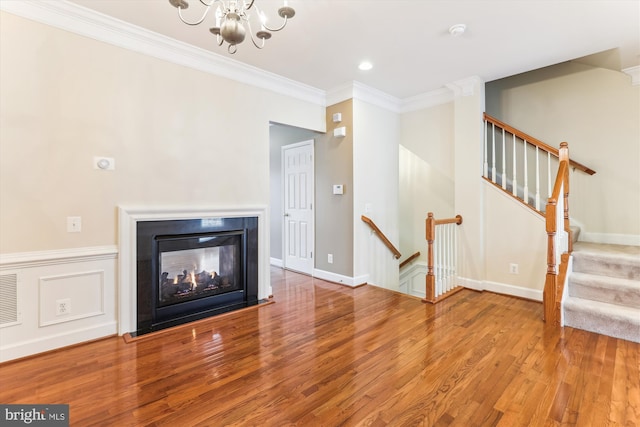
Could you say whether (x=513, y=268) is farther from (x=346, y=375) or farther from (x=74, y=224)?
(x=74, y=224)

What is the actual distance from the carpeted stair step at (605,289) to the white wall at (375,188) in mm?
2208

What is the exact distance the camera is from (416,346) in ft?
8.53

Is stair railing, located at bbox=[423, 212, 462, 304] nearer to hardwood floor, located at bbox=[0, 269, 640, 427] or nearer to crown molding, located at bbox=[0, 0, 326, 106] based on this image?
hardwood floor, located at bbox=[0, 269, 640, 427]

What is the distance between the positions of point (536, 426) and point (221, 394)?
1810 millimetres

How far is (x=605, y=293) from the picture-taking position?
3.02 m

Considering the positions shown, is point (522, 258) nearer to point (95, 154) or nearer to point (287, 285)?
point (287, 285)

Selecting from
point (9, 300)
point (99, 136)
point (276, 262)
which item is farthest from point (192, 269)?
point (276, 262)

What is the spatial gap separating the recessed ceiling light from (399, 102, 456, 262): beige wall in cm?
169

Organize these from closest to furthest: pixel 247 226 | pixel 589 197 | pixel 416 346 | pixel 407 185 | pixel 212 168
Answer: pixel 416 346 → pixel 212 168 → pixel 247 226 → pixel 589 197 → pixel 407 185

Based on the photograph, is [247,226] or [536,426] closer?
[536,426]

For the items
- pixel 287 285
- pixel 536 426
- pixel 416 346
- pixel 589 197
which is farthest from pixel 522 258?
Answer: pixel 287 285

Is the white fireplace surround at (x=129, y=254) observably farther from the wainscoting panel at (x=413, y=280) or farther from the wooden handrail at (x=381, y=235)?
the wainscoting panel at (x=413, y=280)

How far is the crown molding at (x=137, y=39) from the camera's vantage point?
2445 mm

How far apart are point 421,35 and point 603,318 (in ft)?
10.00
